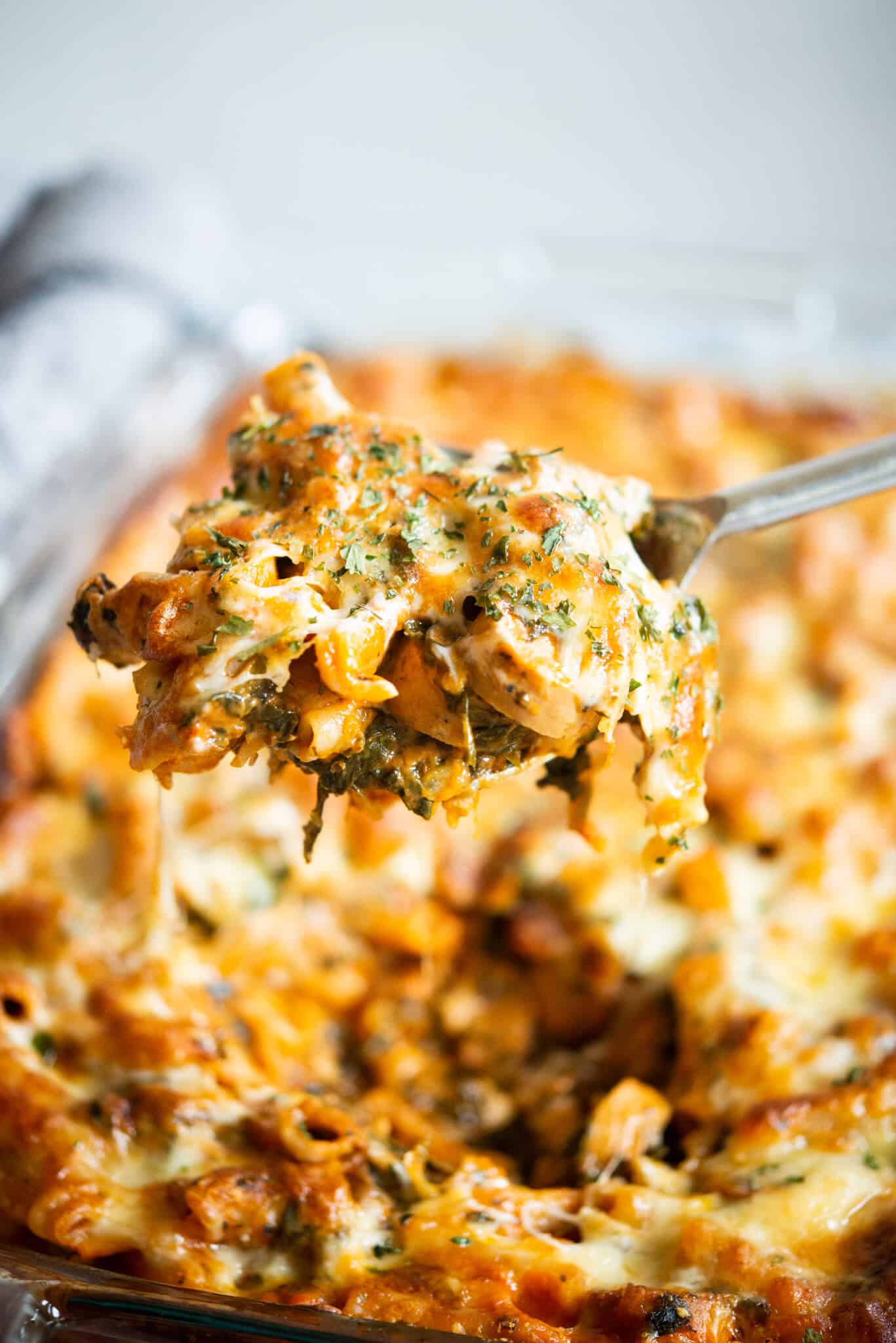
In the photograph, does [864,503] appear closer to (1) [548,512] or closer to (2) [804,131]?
(1) [548,512]

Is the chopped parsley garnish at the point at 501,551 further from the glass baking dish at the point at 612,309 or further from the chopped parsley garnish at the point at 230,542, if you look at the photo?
the glass baking dish at the point at 612,309

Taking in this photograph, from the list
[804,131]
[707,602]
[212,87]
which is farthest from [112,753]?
[804,131]

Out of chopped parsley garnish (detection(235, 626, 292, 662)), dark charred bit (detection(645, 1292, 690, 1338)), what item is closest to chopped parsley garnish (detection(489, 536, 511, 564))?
chopped parsley garnish (detection(235, 626, 292, 662))

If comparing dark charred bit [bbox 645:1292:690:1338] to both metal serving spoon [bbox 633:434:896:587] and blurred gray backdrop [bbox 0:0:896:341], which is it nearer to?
metal serving spoon [bbox 633:434:896:587]

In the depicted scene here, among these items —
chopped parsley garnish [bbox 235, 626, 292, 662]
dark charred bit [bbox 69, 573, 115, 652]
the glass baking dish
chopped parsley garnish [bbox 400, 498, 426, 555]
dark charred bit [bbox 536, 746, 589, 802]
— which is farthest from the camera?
the glass baking dish

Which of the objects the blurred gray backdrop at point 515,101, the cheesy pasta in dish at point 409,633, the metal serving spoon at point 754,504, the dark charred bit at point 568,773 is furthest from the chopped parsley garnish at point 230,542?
the blurred gray backdrop at point 515,101
